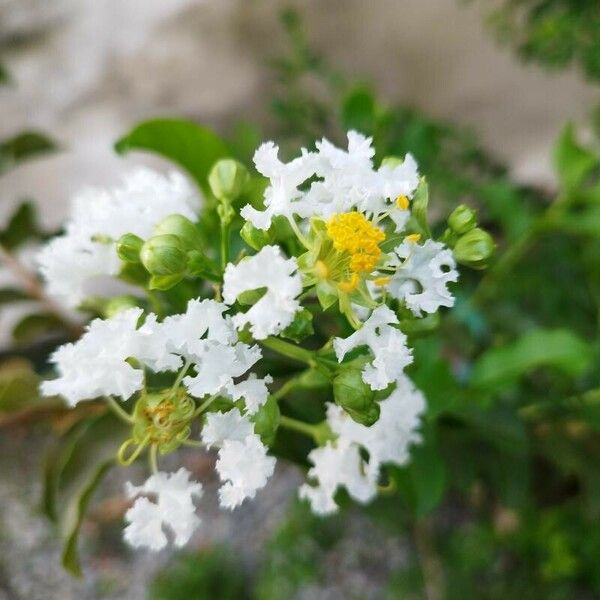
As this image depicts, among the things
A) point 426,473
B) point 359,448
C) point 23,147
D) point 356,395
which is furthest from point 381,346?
point 23,147

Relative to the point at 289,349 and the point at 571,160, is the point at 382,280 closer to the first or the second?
the point at 289,349

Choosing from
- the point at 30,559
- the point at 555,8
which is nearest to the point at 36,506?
the point at 30,559

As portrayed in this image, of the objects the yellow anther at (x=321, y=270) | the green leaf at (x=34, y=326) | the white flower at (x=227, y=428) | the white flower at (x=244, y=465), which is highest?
the yellow anther at (x=321, y=270)

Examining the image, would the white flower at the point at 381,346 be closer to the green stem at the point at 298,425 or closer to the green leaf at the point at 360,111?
the green stem at the point at 298,425

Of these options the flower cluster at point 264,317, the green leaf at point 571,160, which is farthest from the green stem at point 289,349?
the green leaf at point 571,160

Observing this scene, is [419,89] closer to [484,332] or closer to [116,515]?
[484,332]

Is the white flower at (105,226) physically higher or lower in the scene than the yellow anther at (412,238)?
lower
